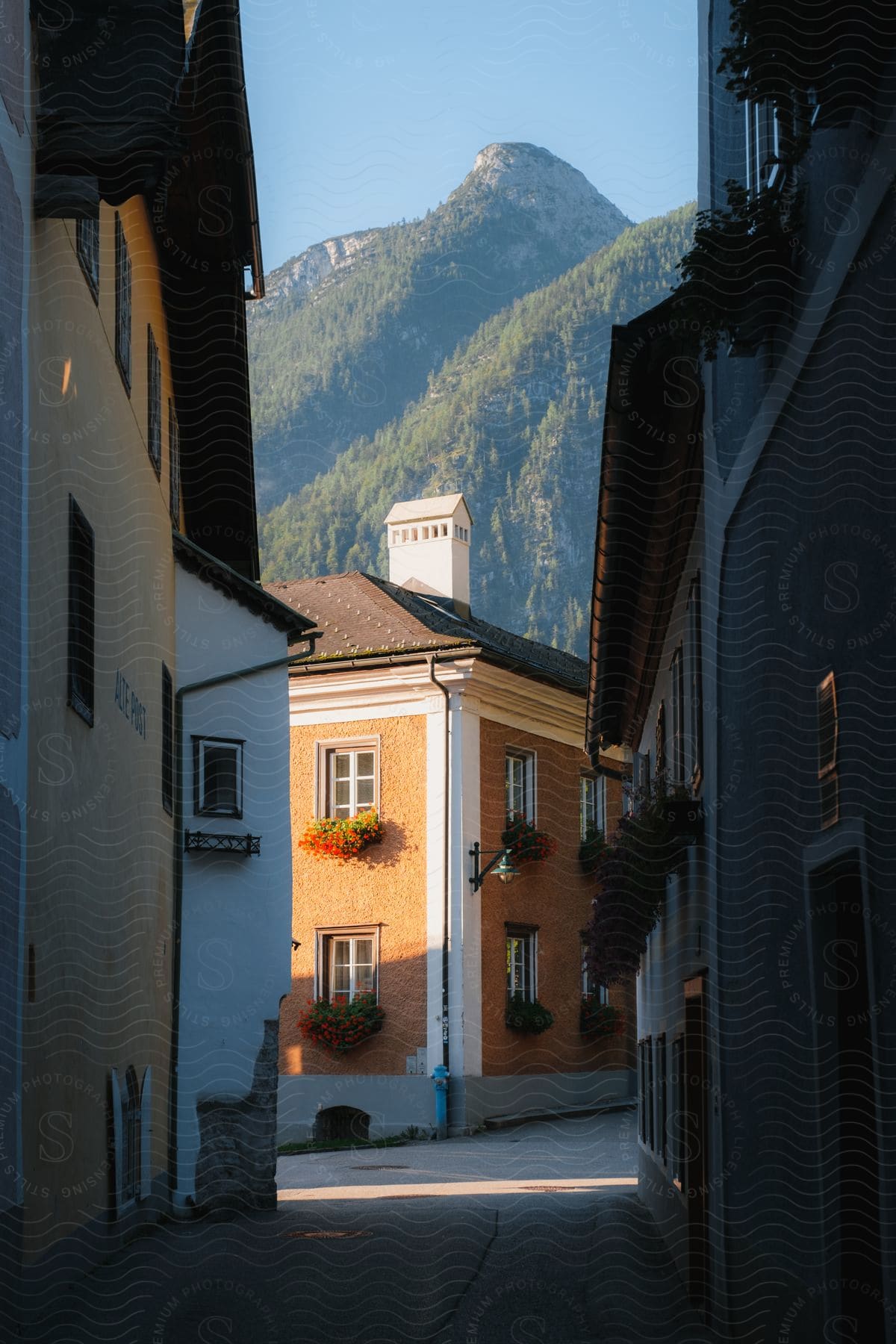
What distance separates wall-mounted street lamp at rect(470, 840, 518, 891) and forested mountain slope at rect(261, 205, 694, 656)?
79.3 metres

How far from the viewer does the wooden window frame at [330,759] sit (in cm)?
2519

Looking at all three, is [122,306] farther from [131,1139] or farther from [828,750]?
[828,750]

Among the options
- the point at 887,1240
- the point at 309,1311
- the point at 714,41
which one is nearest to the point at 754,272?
the point at 714,41

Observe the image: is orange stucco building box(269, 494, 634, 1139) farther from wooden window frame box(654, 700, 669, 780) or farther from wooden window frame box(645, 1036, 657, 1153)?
wooden window frame box(654, 700, 669, 780)

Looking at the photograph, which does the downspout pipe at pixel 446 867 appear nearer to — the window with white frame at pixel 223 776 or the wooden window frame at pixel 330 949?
the wooden window frame at pixel 330 949

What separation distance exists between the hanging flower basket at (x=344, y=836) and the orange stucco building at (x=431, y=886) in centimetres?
21

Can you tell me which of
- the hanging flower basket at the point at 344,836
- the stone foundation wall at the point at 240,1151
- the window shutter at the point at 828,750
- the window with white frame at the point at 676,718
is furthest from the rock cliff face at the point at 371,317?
the window shutter at the point at 828,750

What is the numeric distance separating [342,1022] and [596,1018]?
4.97 meters

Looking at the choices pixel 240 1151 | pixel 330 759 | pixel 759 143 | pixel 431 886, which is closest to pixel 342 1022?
pixel 431 886

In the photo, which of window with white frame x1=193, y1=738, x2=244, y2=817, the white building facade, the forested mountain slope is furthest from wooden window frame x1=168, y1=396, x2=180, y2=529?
the forested mountain slope

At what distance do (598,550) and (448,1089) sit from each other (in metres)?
14.7

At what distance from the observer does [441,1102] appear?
913 inches

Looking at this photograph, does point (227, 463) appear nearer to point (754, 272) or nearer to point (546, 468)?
point (754, 272)

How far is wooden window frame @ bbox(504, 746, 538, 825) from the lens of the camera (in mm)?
25969
